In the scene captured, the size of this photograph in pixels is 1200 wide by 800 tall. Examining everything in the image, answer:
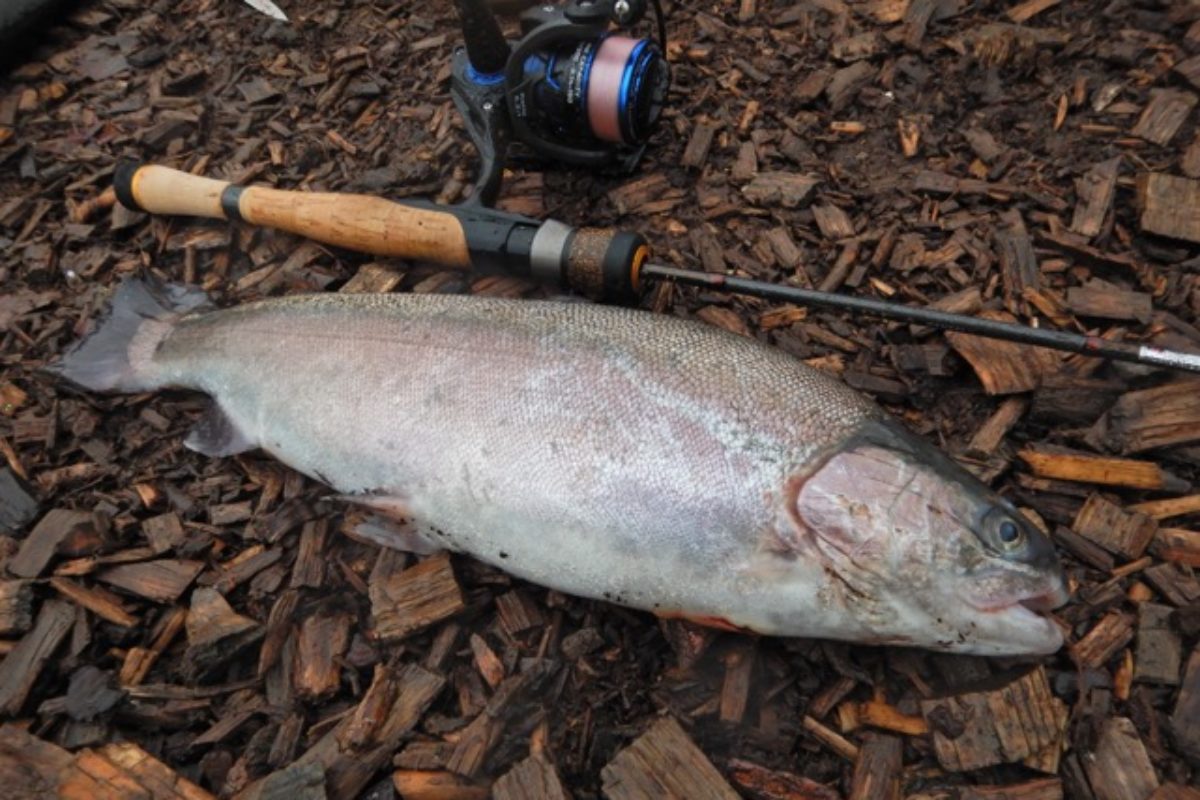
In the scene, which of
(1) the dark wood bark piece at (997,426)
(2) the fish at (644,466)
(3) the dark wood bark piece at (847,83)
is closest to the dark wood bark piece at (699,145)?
(3) the dark wood bark piece at (847,83)

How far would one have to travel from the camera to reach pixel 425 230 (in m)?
3.19

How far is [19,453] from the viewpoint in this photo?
319 cm

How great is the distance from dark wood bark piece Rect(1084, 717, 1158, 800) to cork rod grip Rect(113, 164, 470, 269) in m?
2.64

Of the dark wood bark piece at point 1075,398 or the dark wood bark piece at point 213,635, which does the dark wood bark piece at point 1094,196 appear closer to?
the dark wood bark piece at point 1075,398

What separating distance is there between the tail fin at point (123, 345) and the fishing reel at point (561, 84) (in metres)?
1.40

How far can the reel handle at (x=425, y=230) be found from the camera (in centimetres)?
293

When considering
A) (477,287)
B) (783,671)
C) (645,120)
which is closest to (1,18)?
(477,287)

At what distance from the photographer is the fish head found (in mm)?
2127

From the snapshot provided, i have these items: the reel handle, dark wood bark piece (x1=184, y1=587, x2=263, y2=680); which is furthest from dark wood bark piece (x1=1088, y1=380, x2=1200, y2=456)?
dark wood bark piece (x1=184, y1=587, x2=263, y2=680)

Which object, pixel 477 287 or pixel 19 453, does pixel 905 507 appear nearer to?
pixel 477 287

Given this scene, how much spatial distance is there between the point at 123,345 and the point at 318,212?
3.12ft

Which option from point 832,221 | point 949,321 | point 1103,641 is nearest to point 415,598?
point 949,321

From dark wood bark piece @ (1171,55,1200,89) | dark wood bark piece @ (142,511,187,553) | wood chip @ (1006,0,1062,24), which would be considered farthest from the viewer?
wood chip @ (1006,0,1062,24)

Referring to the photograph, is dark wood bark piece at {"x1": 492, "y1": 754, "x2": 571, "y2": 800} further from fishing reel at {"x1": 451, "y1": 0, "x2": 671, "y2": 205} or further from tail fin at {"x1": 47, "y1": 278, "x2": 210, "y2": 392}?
fishing reel at {"x1": 451, "y1": 0, "x2": 671, "y2": 205}
